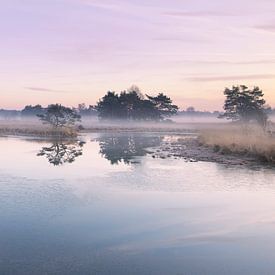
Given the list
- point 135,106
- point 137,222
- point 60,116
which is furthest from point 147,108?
point 137,222

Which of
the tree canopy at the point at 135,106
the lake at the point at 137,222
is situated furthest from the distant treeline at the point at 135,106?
the lake at the point at 137,222

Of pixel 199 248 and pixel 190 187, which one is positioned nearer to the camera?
pixel 199 248

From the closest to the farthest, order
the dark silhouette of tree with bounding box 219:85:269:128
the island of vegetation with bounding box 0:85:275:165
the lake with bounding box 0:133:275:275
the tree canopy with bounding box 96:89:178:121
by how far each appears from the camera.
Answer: the lake with bounding box 0:133:275:275 → the island of vegetation with bounding box 0:85:275:165 → the dark silhouette of tree with bounding box 219:85:269:128 → the tree canopy with bounding box 96:89:178:121

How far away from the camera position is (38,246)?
Answer: 36.8ft

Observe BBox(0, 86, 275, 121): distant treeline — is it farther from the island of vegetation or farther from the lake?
the lake

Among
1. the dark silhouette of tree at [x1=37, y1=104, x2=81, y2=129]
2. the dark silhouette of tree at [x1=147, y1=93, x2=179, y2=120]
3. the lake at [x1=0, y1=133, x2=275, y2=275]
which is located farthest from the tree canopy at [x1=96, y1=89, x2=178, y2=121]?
the lake at [x1=0, y1=133, x2=275, y2=275]

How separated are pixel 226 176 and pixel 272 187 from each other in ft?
11.9

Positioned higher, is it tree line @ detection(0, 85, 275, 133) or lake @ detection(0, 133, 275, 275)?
tree line @ detection(0, 85, 275, 133)

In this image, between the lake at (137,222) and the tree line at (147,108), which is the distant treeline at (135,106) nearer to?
the tree line at (147,108)

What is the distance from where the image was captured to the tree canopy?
112m

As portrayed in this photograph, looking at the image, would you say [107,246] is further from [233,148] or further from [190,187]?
[233,148]

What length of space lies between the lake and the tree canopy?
86.8 meters

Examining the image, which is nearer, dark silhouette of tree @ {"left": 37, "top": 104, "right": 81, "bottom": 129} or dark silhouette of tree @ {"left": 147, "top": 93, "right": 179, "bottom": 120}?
dark silhouette of tree @ {"left": 37, "top": 104, "right": 81, "bottom": 129}

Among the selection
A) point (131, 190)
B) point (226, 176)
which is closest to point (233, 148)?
point (226, 176)
